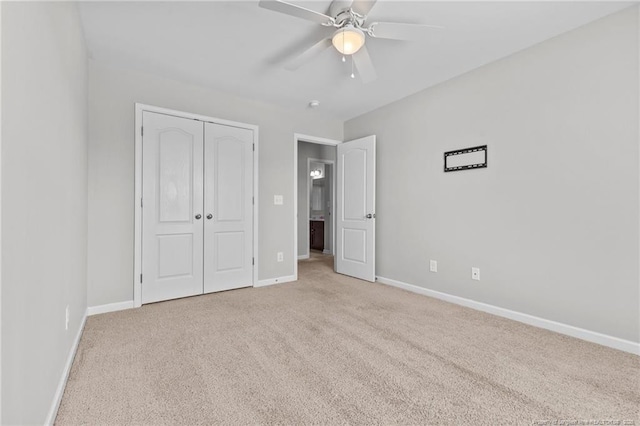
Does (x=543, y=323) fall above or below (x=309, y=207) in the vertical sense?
below

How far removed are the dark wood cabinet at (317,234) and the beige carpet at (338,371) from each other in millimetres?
4503

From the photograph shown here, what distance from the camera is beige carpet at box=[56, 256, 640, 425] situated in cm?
150

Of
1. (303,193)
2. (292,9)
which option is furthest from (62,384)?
(303,193)

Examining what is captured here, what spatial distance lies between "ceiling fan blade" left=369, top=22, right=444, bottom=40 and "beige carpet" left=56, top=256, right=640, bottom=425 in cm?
219

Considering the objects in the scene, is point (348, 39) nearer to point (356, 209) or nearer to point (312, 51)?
point (312, 51)

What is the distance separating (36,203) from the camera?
3.98 ft

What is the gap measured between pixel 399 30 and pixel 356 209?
8.51 feet

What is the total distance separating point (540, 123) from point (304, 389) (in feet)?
9.15

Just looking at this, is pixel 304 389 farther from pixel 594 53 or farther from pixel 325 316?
pixel 594 53

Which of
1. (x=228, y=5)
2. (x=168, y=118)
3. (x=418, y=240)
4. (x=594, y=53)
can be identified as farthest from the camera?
(x=418, y=240)

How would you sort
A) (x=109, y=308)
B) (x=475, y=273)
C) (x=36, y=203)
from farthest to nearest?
(x=475, y=273), (x=109, y=308), (x=36, y=203)

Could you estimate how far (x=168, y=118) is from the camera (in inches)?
131

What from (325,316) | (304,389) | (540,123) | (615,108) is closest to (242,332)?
(325,316)

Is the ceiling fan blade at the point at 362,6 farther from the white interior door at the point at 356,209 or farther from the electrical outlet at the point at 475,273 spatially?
the electrical outlet at the point at 475,273
